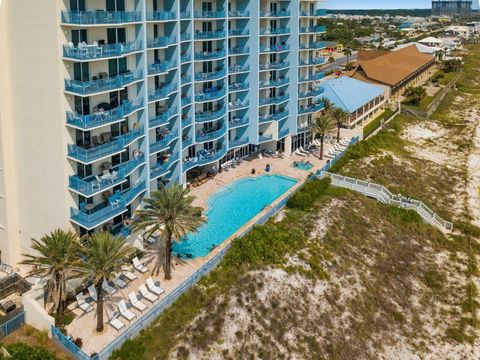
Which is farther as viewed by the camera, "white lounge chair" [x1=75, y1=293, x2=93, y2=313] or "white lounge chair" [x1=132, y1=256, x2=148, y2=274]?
"white lounge chair" [x1=132, y1=256, x2=148, y2=274]

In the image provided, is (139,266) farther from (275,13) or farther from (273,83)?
(275,13)

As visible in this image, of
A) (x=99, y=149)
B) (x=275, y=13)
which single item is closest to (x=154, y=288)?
(x=99, y=149)

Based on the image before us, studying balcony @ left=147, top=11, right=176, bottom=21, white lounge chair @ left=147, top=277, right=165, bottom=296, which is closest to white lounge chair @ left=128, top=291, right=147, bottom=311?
white lounge chair @ left=147, top=277, right=165, bottom=296

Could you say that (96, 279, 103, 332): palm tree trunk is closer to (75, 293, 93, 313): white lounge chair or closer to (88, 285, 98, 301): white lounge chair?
(75, 293, 93, 313): white lounge chair

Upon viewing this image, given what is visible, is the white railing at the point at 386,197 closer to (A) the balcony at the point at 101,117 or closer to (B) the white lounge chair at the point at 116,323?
(A) the balcony at the point at 101,117

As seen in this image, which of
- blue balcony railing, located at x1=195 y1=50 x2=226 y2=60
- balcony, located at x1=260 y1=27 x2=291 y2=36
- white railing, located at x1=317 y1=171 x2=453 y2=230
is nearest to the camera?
blue balcony railing, located at x1=195 y1=50 x2=226 y2=60

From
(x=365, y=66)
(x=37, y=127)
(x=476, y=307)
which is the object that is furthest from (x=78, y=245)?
(x=365, y=66)

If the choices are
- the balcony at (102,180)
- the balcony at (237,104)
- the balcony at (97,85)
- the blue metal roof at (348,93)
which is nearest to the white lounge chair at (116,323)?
the balcony at (102,180)
